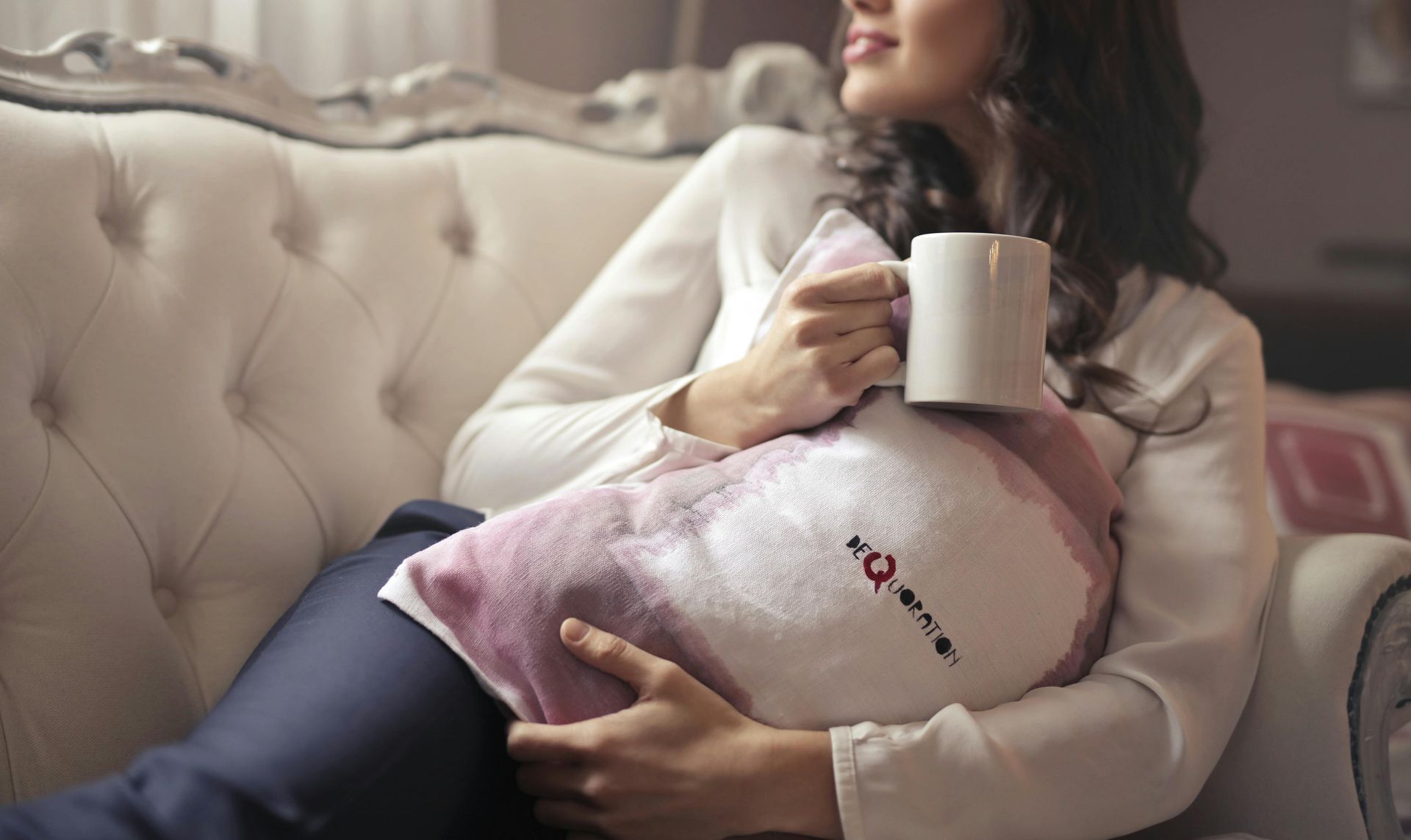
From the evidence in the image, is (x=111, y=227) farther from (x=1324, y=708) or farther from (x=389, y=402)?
(x=1324, y=708)

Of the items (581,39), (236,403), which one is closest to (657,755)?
(236,403)

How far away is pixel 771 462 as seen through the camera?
631 mm

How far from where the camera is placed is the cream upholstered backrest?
66 cm

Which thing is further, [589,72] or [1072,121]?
[589,72]

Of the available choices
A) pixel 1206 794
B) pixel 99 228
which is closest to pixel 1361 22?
pixel 1206 794

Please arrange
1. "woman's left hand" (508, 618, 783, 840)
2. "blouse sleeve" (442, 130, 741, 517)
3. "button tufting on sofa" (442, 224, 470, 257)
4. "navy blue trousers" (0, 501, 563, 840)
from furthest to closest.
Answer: "button tufting on sofa" (442, 224, 470, 257), "blouse sleeve" (442, 130, 741, 517), "woman's left hand" (508, 618, 783, 840), "navy blue trousers" (0, 501, 563, 840)

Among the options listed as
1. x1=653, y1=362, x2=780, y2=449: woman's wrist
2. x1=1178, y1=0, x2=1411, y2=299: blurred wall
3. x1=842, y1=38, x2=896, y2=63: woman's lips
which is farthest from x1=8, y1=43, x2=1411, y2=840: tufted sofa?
x1=1178, y1=0, x2=1411, y2=299: blurred wall

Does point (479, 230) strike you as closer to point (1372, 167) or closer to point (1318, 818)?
point (1318, 818)

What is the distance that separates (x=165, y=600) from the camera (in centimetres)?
74

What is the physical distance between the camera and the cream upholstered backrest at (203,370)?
0.66 meters

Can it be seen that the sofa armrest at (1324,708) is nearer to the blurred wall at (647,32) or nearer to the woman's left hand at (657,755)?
the woman's left hand at (657,755)

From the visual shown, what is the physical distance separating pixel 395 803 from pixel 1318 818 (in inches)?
23.6

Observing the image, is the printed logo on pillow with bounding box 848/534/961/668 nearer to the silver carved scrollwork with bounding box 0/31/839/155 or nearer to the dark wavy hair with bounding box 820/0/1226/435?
the dark wavy hair with bounding box 820/0/1226/435

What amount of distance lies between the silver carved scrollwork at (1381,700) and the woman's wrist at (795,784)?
0.38 metres
